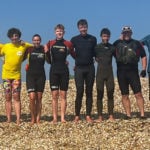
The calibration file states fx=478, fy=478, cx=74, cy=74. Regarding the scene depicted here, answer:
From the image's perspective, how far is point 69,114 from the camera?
1638cm

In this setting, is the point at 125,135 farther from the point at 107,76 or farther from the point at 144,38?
the point at 144,38

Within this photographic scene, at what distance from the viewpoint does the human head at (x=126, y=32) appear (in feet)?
41.9

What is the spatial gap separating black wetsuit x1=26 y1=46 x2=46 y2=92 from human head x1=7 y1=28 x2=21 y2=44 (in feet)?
1.43

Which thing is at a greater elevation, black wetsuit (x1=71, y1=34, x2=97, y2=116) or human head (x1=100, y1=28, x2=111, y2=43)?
human head (x1=100, y1=28, x2=111, y2=43)

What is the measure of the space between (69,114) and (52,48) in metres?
4.31

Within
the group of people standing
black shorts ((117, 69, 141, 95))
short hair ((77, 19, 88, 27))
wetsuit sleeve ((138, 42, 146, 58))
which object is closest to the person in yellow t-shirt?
the group of people standing

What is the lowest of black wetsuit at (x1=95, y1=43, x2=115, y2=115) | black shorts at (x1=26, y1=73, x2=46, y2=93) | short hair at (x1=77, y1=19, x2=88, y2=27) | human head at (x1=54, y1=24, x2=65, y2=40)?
black shorts at (x1=26, y1=73, x2=46, y2=93)

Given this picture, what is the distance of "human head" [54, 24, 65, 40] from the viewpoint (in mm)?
12500

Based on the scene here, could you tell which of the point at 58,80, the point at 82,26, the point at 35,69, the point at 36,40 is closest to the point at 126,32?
the point at 82,26

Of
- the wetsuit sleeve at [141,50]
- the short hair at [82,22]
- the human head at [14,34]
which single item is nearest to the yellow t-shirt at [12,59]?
the human head at [14,34]

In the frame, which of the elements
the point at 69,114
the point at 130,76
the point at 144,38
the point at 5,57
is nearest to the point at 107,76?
the point at 130,76

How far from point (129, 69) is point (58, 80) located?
1.97 metres

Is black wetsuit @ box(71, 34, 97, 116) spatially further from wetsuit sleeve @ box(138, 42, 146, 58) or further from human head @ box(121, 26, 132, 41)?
wetsuit sleeve @ box(138, 42, 146, 58)

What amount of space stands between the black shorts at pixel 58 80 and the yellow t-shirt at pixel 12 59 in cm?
92
